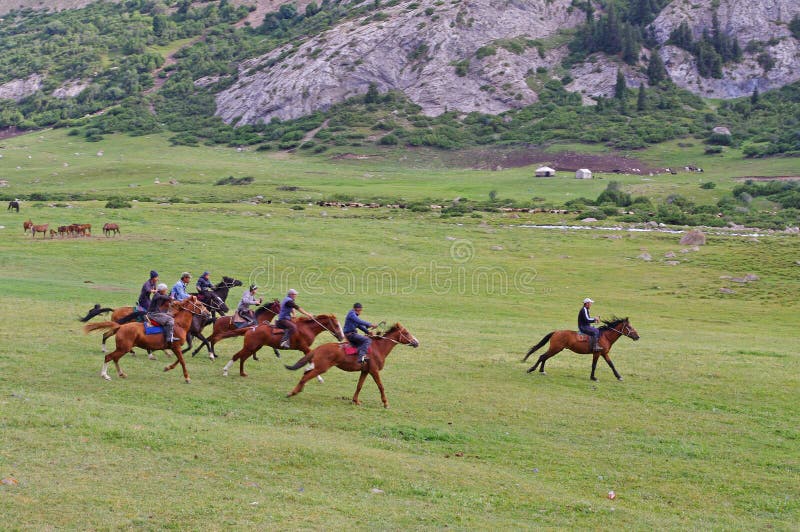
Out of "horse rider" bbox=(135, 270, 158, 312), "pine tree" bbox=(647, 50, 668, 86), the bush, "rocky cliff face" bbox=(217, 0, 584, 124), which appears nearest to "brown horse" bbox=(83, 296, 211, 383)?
"horse rider" bbox=(135, 270, 158, 312)

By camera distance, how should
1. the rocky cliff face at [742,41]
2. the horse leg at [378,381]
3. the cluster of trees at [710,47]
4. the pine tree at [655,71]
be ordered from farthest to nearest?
the cluster of trees at [710,47] → the rocky cliff face at [742,41] → the pine tree at [655,71] → the horse leg at [378,381]

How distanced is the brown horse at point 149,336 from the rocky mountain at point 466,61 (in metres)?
132

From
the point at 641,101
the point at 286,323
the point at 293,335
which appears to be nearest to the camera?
the point at 286,323

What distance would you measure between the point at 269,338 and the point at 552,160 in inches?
4216

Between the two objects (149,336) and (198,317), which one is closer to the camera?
(149,336)

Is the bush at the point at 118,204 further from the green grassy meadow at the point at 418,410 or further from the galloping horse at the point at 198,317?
the galloping horse at the point at 198,317

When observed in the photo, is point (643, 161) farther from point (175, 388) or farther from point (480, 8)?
point (175, 388)

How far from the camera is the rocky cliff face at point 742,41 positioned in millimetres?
164250

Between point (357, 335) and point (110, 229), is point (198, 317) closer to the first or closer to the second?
point (357, 335)

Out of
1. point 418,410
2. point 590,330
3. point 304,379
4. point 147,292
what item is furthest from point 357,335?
point 590,330

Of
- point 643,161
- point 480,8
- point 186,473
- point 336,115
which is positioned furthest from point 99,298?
point 480,8

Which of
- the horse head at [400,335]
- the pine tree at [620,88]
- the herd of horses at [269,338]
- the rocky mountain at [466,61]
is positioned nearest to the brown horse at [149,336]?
the herd of horses at [269,338]

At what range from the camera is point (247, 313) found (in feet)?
80.4

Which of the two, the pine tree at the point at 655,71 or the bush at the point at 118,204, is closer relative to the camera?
the bush at the point at 118,204
